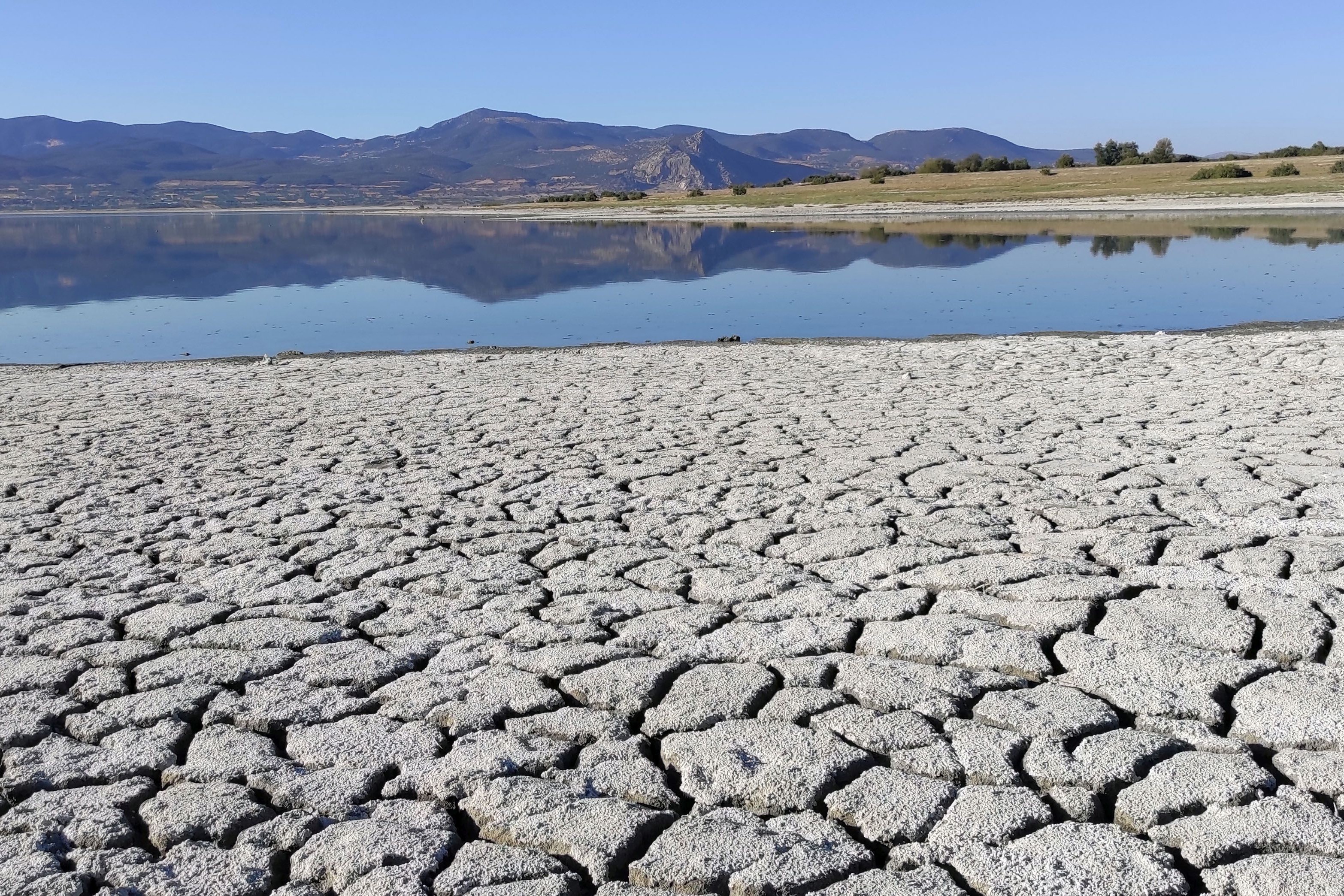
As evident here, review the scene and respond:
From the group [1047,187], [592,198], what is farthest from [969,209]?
[592,198]

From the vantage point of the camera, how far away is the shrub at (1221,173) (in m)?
34.9

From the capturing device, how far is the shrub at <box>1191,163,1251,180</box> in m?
34.9

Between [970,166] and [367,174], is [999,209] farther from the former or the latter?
[367,174]

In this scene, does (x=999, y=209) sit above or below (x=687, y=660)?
above

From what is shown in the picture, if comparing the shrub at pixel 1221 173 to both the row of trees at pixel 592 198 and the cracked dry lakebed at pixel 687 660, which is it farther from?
the cracked dry lakebed at pixel 687 660

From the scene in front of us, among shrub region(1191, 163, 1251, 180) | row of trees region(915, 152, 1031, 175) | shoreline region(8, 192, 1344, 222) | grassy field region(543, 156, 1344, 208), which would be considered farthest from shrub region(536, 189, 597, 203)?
shrub region(1191, 163, 1251, 180)

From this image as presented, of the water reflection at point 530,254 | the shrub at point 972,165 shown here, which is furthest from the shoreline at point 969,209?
the shrub at point 972,165

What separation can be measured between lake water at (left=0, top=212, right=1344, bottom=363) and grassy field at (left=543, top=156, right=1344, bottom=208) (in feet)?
20.4

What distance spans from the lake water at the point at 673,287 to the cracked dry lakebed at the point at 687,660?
5.40 meters

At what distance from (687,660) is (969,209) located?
31.1 metres

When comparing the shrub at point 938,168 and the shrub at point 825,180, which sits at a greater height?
the shrub at point 938,168

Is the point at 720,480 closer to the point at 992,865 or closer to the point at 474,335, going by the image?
the point at 992,865

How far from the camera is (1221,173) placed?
3528 centimetres

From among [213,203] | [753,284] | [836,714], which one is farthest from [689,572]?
[213,203]
